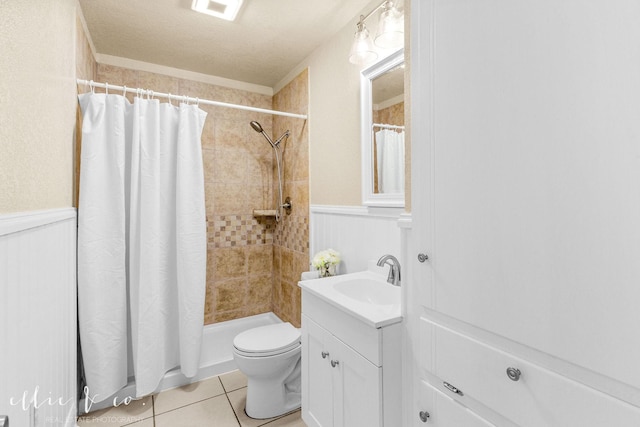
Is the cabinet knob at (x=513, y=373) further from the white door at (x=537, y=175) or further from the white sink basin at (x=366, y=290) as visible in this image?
the white sink basin at (x=366, y=290)

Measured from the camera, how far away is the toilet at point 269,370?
5.41 ft

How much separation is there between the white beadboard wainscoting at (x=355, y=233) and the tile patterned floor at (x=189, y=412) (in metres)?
0.99

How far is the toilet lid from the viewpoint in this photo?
1.67 meters

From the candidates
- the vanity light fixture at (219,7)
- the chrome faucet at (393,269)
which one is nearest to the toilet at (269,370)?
the chrome faucet at (393,269)

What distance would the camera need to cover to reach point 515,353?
2.11 ft

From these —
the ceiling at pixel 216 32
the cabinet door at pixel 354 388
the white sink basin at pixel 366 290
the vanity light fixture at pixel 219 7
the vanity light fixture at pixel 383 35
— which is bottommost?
the cabinet door at pixel 354 388

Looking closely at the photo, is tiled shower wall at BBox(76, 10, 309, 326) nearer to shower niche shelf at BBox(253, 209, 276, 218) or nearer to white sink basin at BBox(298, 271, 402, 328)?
shower niche shelf at BBox(253, 209, 276, 218)

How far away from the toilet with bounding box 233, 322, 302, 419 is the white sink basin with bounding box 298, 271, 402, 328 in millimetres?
499

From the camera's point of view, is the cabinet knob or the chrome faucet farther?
the chrome faucet

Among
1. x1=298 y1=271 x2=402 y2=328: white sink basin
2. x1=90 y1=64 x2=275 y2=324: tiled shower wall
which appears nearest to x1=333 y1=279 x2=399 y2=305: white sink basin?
x1=298 y1=271 x2=402 y2=328: white sink basin

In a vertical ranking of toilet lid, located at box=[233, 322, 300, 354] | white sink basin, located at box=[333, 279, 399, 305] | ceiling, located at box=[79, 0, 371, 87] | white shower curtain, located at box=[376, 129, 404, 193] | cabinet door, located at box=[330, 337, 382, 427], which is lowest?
toilet lid, located at box=[233, 322, 300, 354]

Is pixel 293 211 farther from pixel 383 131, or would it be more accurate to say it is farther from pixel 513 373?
pixel 513 373

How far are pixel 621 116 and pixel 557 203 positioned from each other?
167mm

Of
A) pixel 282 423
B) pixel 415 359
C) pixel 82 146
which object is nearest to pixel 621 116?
pixel 415 359
